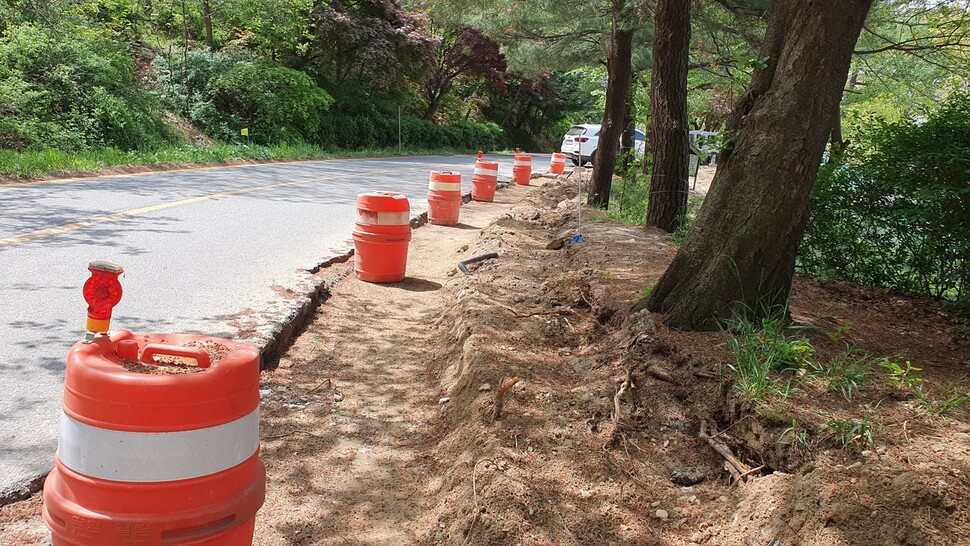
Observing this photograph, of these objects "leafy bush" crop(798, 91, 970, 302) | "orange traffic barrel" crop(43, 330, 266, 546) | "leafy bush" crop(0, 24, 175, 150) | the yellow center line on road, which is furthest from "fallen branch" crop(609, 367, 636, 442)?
"leafy bush" crop(0, 24, 175, 150)

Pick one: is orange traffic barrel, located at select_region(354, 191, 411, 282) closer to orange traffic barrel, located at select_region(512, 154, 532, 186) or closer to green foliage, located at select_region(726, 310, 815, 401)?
green foliage, located at select_region(726, 310, 815, 401)

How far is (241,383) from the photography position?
2318mm

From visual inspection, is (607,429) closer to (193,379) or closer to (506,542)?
(506,542)

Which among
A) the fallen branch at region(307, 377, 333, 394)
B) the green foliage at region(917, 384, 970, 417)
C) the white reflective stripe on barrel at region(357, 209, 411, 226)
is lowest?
the fallen branch at region(307, 377, 333, 394)

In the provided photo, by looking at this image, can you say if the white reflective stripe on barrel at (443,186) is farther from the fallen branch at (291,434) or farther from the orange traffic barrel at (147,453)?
the orange traffic barrel at (147,453)

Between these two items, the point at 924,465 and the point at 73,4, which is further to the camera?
the point at 73,4

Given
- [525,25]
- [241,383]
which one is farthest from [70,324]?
[525,25]

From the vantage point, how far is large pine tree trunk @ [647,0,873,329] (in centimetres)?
466

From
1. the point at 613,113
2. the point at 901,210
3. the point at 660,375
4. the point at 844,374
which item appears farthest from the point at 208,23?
the point at 844,374

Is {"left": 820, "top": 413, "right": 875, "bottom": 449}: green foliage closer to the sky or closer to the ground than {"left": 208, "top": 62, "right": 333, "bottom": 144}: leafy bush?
closer to the ground

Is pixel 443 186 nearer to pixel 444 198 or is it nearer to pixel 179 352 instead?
pixel 444 198

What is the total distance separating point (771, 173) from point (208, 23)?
23.6 meters

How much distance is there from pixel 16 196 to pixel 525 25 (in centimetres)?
1253

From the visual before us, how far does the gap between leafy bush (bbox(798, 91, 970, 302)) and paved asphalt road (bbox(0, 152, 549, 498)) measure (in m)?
5.30
